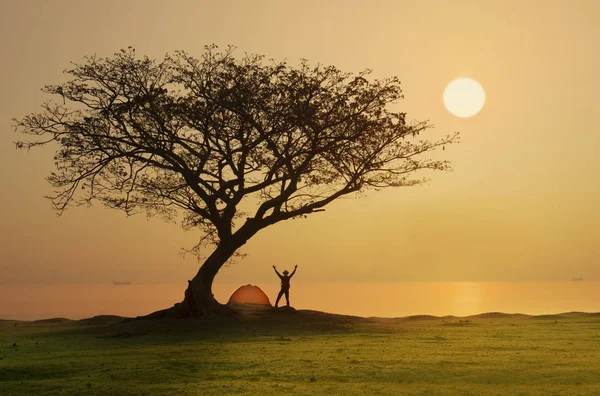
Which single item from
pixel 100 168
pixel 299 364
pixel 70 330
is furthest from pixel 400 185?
pixel 299 364

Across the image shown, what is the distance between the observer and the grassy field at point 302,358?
19.3 meters

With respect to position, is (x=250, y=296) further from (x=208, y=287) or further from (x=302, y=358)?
(x=302, y=358)

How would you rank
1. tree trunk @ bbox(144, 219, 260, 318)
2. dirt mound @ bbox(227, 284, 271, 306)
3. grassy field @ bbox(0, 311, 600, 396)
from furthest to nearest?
1. dirt mound @ bbox(227, 284, 271, 306)
2. tree trunk @ bbox(144, 219, 260, 318)
3. grassy field @ bbox(0, 311, 600, 396)

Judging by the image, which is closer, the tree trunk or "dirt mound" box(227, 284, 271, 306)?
the tree trunk

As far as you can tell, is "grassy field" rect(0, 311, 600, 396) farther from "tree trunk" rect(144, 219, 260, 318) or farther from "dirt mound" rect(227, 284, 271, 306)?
"dirt mound" rect(227, 284, 271, 306)

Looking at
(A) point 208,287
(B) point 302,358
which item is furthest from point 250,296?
(B) point 302,358

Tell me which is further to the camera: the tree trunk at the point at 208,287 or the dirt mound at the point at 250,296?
the dirt mound at the point at 250,296

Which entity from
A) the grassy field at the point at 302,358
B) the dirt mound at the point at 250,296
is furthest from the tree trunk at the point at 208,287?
the dirt mound at the point at 250,296

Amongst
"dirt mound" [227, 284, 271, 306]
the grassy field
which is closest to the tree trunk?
the grassy field

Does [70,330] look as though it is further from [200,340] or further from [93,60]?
[93,60]

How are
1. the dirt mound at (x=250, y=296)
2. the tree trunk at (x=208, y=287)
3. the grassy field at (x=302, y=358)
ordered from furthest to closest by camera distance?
the dirt mound at (x=250, y=296) < the tree trunk at (x=208, y=287) < the grassy field at (x=302, y=358)

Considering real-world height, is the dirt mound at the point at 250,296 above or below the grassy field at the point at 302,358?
above

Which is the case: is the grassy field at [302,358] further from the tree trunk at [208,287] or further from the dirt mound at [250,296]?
the dirt mound at [250,296]

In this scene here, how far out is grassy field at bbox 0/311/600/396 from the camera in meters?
19.3
